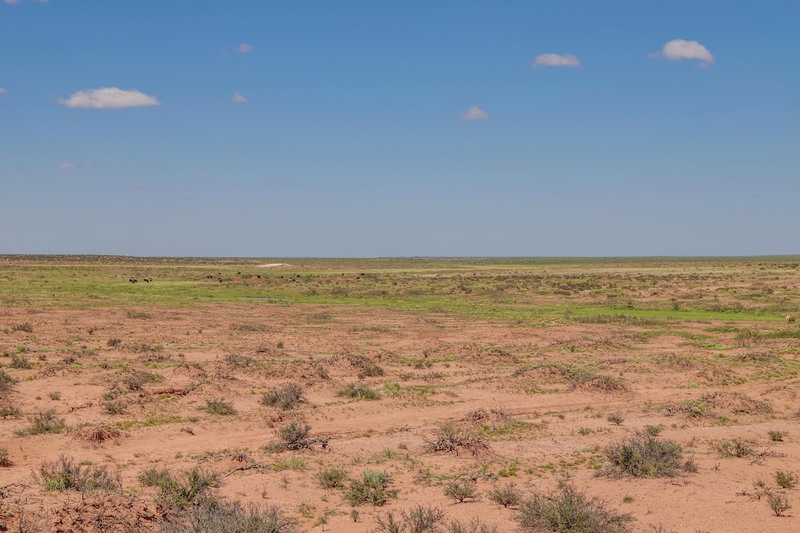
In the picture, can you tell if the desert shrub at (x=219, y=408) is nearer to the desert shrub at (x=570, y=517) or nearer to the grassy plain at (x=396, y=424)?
the grassy plain at (x=396, y=424)

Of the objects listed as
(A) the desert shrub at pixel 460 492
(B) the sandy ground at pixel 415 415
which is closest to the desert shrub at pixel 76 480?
(B) the sandy ground at pixel 415 415

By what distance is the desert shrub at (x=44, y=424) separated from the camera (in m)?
16.4

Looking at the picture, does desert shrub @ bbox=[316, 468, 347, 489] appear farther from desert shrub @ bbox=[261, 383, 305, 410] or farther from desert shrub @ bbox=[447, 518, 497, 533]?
desert shrub @ bbox=[261, 383, 305, 410]

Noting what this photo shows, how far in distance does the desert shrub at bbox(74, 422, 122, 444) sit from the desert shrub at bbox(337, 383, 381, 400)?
24.5ft

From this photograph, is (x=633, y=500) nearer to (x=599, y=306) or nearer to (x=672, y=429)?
(x=672, y=429)

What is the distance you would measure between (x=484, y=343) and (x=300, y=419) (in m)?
17.7

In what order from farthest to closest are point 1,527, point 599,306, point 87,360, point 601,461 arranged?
point 599,306
point 87,360
point 601,461
point 1,527

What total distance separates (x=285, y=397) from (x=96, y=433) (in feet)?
19.0

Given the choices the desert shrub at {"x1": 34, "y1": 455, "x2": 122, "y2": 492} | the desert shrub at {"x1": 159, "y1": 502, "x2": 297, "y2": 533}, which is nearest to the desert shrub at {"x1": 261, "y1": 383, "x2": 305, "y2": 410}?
the desert shrub at {"x1": 34, "y1": 455, "x2": 122, "y2": 492}

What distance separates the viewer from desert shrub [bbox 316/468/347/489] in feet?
43.4

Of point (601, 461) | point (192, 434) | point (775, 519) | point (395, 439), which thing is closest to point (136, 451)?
point (192, 434)

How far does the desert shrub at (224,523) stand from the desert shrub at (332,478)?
2901mm

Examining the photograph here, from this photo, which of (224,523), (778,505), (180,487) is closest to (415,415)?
(180,487)

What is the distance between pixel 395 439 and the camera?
670 inches
